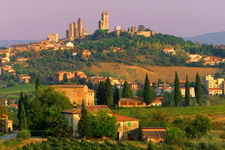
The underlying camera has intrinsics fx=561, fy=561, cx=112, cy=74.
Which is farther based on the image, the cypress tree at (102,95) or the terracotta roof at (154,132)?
the cypress tree at (102,95)

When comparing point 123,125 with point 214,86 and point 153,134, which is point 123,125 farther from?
point 214,86

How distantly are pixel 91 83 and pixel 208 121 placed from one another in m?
52.2

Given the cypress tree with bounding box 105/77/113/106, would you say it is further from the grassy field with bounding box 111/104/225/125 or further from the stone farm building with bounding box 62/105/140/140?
the stone farm building with bounding box 62/105/140/140

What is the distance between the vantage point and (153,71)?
120 meters

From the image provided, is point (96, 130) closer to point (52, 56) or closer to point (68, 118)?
point (68, 118)

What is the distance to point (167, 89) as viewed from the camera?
305 ft

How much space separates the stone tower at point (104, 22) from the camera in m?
186

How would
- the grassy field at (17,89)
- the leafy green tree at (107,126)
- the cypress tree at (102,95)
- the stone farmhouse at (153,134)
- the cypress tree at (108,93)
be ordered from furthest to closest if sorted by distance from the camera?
the grassy field at (17,89) < the cypress tree at (102,95) < the cypress tree at (108,93) < the leafy green tree at (107,126) < the stone farmhouse at (153,134)

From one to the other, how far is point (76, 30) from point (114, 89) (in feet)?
345

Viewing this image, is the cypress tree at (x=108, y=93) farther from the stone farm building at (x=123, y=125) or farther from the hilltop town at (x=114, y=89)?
the stone farm building at (x=123, y=125)

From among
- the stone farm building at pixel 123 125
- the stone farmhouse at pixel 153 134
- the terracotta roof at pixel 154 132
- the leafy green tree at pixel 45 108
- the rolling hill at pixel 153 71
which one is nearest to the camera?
the stone farmhouse at pixel 153 134

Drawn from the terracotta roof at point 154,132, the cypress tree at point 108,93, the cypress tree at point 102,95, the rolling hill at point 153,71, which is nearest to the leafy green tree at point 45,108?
the terracotta roof at point 154,132

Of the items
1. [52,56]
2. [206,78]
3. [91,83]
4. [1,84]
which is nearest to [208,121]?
[91,83]

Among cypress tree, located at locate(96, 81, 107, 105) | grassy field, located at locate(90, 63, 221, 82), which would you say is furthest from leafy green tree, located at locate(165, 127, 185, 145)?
grassy field, located at locate(90, 63, 221, 82)
